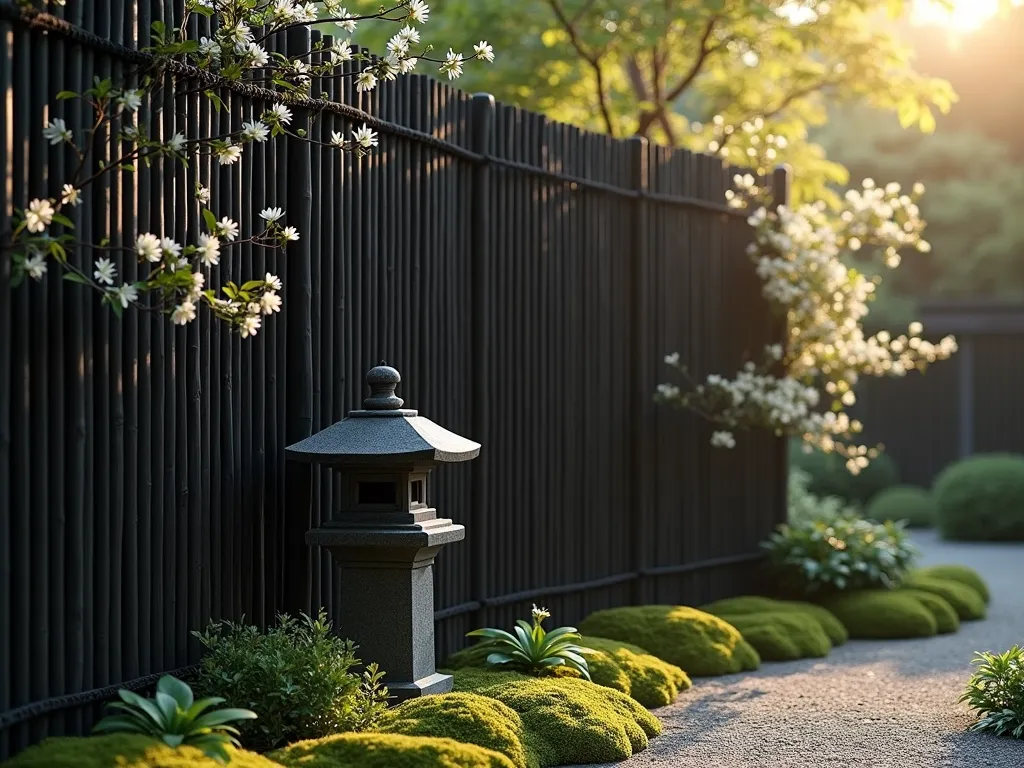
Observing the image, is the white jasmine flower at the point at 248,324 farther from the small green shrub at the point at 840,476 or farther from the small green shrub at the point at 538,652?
the small green shrub at the point at 840,476

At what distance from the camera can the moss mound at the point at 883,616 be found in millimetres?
8750

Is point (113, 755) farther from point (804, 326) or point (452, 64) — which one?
point (804, 326)

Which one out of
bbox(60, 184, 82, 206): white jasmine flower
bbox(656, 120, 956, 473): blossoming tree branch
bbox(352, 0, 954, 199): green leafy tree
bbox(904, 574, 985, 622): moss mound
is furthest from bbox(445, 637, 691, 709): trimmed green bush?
bbox(352, 0, 954, 199): green leafy tree

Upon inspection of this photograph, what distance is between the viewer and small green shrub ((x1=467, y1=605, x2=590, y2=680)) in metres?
6.13

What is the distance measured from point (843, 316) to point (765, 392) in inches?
31.4

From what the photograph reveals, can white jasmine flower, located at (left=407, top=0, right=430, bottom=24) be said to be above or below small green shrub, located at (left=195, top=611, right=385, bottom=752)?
above

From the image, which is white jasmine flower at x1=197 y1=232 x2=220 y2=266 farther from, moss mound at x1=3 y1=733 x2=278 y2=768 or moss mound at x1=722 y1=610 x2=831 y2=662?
moss mound at x1=722 y1=610 x2=831 y2=662

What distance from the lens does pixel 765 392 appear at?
30.1 ft

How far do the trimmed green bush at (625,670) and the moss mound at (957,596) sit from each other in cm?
330

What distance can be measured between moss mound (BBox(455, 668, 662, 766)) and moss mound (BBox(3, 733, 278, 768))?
1.46 m

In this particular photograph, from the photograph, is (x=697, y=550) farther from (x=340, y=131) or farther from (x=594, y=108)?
(x=594, y=108)

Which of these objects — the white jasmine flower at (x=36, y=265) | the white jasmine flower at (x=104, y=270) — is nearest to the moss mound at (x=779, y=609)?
the white jasmine flower at (x=104, y=270)

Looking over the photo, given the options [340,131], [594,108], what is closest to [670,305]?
[340,131]

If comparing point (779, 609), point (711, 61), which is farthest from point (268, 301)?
point (711, 61)
